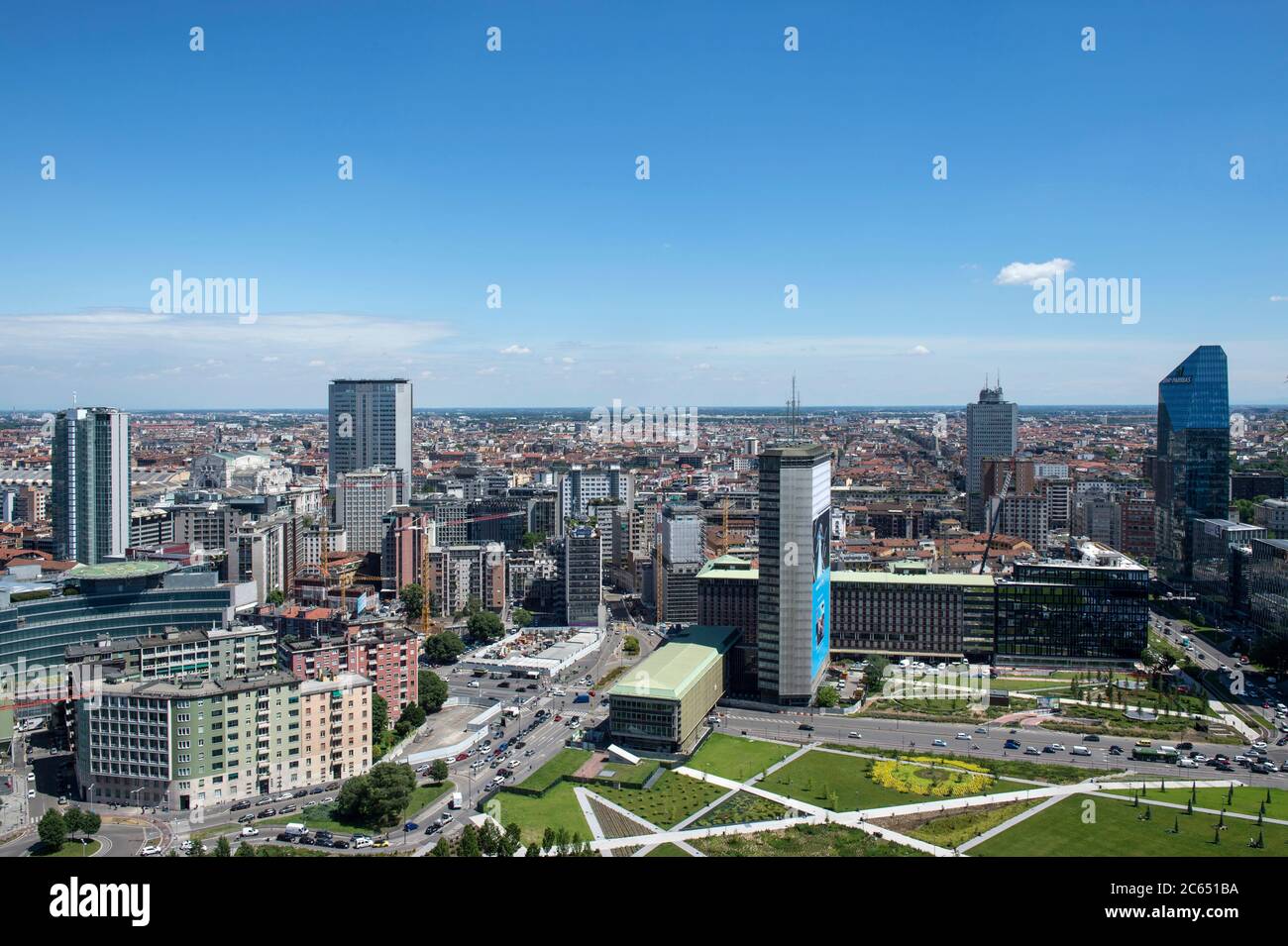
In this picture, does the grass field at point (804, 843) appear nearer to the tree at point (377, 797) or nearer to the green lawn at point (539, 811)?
the green lawn at point (539, 811)

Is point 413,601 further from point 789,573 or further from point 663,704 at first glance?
point 663,704

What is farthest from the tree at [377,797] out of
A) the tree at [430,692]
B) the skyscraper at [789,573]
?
the skyscraper at [789,573]

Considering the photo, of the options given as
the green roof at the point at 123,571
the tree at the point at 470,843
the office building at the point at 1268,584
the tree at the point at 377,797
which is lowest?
the tree at the point at 377,797

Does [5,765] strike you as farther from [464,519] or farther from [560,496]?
[560,496]

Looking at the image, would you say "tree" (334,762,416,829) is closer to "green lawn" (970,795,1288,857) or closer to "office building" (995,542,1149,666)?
"green lawn" (970,795,1288,857)

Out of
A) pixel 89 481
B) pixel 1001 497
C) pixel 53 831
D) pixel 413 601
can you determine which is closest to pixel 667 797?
pixel 53 831
